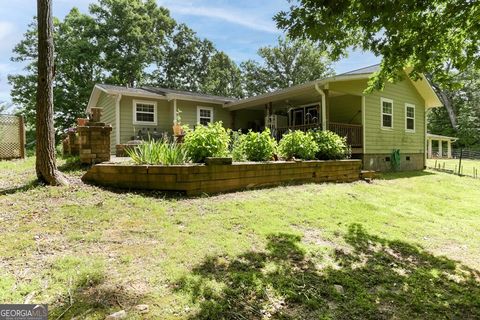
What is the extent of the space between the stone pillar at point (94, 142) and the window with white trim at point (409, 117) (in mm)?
13727

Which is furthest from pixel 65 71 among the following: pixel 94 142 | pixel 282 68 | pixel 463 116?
pixel 463 116

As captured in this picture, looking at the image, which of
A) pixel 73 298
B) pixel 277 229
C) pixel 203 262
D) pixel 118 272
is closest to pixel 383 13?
pixel 277 229

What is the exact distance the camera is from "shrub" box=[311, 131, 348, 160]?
8.43 metres

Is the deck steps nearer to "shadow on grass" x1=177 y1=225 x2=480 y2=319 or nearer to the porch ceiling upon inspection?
the porch ceiling

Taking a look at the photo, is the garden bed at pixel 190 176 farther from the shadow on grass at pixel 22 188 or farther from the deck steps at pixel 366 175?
the deck steps at pixel 366 175

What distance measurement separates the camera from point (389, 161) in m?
13.9

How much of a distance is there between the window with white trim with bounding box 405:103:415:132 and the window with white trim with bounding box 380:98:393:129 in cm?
142

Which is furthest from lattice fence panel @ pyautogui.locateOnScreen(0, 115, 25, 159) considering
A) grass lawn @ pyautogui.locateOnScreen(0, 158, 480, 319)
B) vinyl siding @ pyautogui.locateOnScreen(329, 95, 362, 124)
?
vinyl siding @ pyautogui.locateOnScreen(329, 95, 362, 124)

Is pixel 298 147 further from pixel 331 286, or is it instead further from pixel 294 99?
pixel 294 99

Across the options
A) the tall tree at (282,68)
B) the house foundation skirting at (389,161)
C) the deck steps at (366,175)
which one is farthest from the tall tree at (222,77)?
the deck steps at (366,175)

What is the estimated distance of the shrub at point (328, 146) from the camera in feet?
27.7

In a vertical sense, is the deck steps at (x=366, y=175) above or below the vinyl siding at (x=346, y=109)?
below

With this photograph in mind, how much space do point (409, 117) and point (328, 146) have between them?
9064 mm

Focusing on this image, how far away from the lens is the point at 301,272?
10.6 ft
